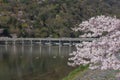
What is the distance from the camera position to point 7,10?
263ft

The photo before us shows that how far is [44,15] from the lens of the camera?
83625mm

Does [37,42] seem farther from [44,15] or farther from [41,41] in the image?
[44,15]

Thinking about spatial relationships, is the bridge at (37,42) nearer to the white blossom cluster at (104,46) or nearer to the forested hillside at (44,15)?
the forested hillside at (44,15)

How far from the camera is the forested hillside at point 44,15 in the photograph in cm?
7600

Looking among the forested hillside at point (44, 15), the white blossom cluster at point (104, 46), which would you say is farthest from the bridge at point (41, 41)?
the white blossom cluster at point (104, 46)

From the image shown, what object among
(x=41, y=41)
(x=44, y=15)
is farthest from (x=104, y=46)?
(x=44, y=15)

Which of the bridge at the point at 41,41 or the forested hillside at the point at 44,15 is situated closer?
the bridge at the point at 41,41

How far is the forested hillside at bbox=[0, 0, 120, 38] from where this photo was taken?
76.0m

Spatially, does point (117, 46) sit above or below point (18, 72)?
above

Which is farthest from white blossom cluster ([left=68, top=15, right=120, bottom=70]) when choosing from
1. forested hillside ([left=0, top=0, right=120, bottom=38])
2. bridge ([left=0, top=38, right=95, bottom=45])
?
forested hillside ([left=0, top=0, right=120, bottom=38])

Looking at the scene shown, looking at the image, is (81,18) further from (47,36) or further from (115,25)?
(115,25)

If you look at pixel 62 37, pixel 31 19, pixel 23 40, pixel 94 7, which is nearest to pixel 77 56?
pixel 23 40

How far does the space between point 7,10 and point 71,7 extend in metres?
15.6

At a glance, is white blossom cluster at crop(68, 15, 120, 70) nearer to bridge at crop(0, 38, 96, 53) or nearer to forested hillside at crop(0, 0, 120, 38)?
bridge at crop(0, 38, 96, 53)
